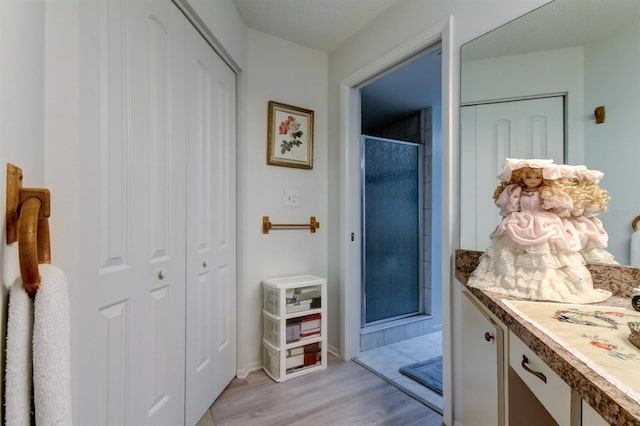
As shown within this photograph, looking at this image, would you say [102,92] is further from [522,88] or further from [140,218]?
[522,88]

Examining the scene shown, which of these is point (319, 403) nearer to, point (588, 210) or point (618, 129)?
point (588, 210)

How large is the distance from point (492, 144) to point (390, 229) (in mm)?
1576

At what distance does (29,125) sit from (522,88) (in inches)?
67.3

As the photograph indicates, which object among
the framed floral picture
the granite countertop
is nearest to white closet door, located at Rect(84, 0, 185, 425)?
the framed floral picture

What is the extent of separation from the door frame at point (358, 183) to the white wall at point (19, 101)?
157 centimetres

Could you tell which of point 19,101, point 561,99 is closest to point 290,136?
point 561,99

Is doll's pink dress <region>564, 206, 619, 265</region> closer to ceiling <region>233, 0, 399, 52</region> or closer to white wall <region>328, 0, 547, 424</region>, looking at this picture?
white wall <region>328, 0, 547, 424</region>

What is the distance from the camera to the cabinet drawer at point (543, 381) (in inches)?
23.2

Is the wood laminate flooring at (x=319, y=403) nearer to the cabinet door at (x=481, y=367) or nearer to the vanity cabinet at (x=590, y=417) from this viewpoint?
the cabinet door at (x=481, y=367)

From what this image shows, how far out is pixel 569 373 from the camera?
54 cm

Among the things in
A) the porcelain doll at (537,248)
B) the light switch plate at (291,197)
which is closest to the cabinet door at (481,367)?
the porcelain doll at (537,248)

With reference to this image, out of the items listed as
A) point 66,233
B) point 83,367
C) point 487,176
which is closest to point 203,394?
point 83,367

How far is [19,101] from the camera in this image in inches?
25.9

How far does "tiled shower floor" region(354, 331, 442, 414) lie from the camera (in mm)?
1857
